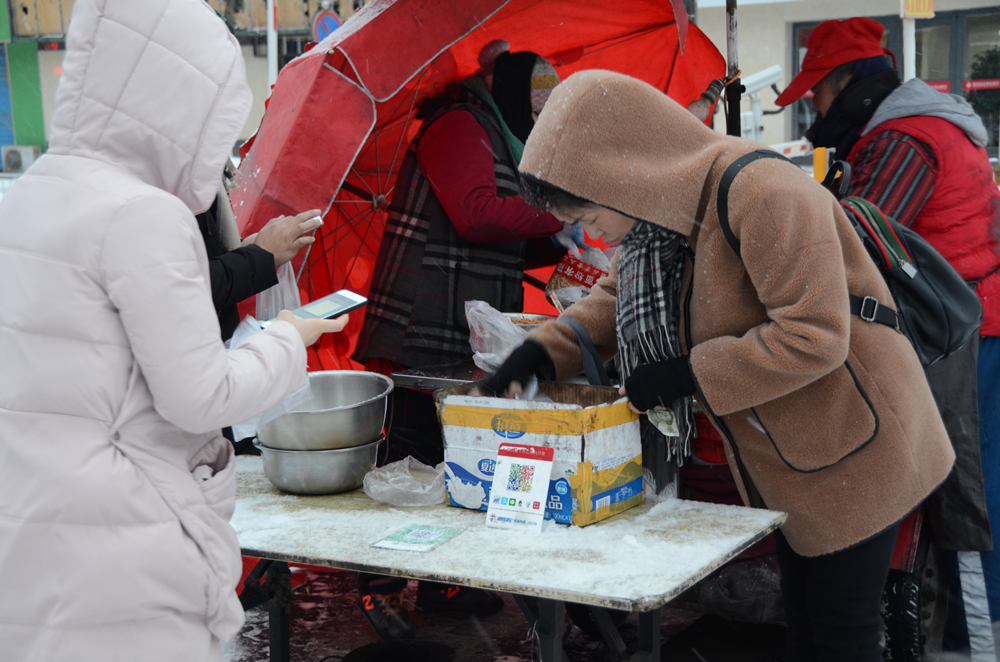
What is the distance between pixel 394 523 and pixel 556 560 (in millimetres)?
440

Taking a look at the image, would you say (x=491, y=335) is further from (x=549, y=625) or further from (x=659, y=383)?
(x=549, y=625)

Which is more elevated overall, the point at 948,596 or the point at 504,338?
A: the point at 504,338

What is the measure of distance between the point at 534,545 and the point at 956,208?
5.70ft

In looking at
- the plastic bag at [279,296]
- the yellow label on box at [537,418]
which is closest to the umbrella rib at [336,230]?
the plastic bag at [279,296]

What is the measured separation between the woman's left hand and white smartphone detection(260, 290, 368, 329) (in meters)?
0.58

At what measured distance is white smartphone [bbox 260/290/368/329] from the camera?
187cm

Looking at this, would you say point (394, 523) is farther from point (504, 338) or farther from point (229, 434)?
point (229, 434)

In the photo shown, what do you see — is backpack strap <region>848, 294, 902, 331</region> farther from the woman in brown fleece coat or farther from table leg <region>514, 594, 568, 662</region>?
table leg <region>514, 594, 568, 662</region>

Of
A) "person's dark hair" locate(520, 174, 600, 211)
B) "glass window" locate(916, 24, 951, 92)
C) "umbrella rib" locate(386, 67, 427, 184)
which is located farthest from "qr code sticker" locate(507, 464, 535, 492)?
"glass window" locate(916, 24, 951, 92)

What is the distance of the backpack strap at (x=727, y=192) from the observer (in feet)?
5.60

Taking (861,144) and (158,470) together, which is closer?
(158,470)

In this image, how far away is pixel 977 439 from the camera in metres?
2.71

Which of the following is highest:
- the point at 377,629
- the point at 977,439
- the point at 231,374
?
the point at 231,374

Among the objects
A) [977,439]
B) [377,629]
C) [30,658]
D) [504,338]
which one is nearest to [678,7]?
[504,338]
